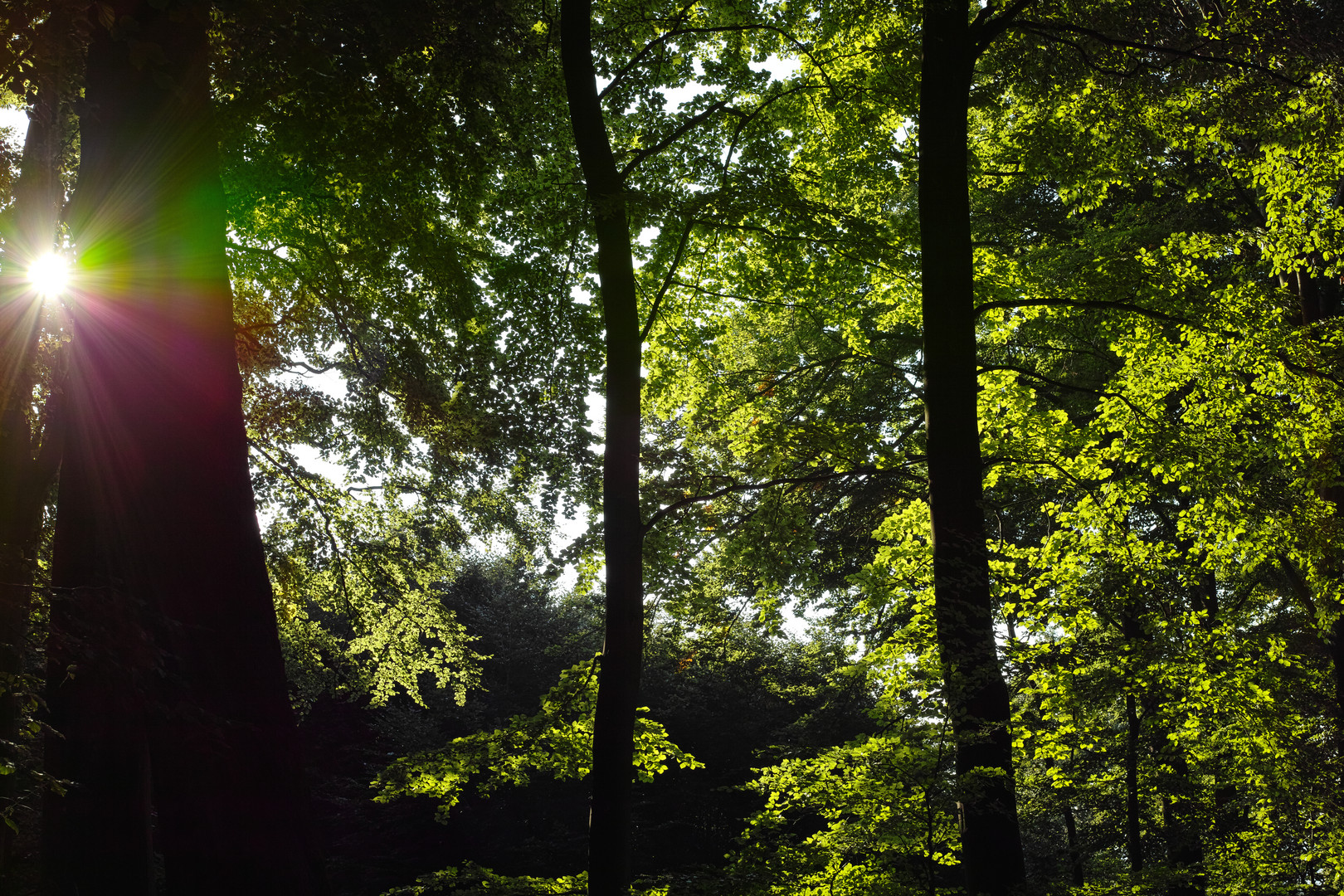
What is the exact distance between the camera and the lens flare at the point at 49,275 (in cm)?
564

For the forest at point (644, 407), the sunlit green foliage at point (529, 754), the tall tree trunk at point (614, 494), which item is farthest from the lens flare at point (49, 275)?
the sunlit green foliage at point (529, 754)

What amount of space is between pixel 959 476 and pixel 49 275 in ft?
22.6

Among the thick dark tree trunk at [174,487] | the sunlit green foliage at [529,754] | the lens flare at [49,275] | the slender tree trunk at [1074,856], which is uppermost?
the lens flare at [49,275]

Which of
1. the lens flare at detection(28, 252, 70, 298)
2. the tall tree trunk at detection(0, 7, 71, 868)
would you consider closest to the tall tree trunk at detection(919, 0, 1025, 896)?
the tall tree trunk at detection(0, 7, 71, 868)

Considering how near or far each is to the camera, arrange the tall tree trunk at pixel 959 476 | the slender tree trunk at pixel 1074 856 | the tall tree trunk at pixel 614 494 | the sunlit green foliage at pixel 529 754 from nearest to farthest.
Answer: the tall tree trunk at pixel 959 476
the tall tree trunk at pixel 614 494
the sunlit green foliage at pixel 529 754
the slender tree trunk at pixel 1074 856

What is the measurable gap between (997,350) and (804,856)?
11.0 meters

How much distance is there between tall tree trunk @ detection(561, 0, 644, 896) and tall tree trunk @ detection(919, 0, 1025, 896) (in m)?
2.55

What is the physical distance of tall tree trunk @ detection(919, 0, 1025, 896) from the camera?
5.59 m

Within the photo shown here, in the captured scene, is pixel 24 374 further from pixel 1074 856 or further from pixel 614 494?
pixel 1074 856

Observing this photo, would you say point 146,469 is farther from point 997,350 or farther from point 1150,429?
point 997,350

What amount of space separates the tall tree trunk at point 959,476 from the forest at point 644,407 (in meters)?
0.03

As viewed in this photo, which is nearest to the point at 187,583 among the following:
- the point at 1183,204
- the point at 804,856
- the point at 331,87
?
the point at 331,87

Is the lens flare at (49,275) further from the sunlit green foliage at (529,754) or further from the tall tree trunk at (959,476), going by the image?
the tall tree trunk at (959,476)

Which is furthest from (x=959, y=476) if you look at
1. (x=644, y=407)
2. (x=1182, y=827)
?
(x=1182, y=827)
